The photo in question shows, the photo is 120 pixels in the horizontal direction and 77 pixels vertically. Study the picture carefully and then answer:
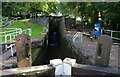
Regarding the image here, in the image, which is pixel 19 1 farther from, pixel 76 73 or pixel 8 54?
pixel 76 73

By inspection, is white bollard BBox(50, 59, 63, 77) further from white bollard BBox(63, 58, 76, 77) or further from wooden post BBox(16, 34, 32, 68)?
wooden post BBox(16, 34, 32, 68)

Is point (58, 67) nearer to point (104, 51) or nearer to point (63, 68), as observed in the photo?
point (63, 68)

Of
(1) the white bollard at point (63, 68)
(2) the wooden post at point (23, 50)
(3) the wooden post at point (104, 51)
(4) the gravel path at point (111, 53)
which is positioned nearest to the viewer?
(1) the white bollard at point (63, 68)

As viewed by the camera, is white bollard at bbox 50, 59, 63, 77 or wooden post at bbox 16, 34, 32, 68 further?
wooden post at bbox 16, 34, 32, 68

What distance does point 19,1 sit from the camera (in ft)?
140

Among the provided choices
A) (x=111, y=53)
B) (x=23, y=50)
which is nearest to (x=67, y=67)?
(x=23, y=50)

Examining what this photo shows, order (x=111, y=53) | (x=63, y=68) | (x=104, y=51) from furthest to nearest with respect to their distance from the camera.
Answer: (x=111, y=53) → (x=104, y=51) → (x=63, y=68)

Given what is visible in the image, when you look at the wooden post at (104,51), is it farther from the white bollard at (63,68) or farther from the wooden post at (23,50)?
the wooden post at (23,50)

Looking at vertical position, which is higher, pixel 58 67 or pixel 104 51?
pixel 104 51

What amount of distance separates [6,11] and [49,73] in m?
41.8

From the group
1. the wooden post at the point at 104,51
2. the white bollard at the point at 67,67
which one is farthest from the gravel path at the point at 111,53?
the white bollard at the point at 67,67

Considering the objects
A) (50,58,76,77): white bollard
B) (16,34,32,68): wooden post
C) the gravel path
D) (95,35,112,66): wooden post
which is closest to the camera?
(50,58,76,77): white bollard

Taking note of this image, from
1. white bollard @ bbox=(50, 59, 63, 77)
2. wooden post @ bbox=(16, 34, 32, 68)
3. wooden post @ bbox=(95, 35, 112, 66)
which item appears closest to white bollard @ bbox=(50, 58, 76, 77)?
white bollard @ bbox=(50, 59, 63, 77)

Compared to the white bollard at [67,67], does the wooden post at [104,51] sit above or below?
above
